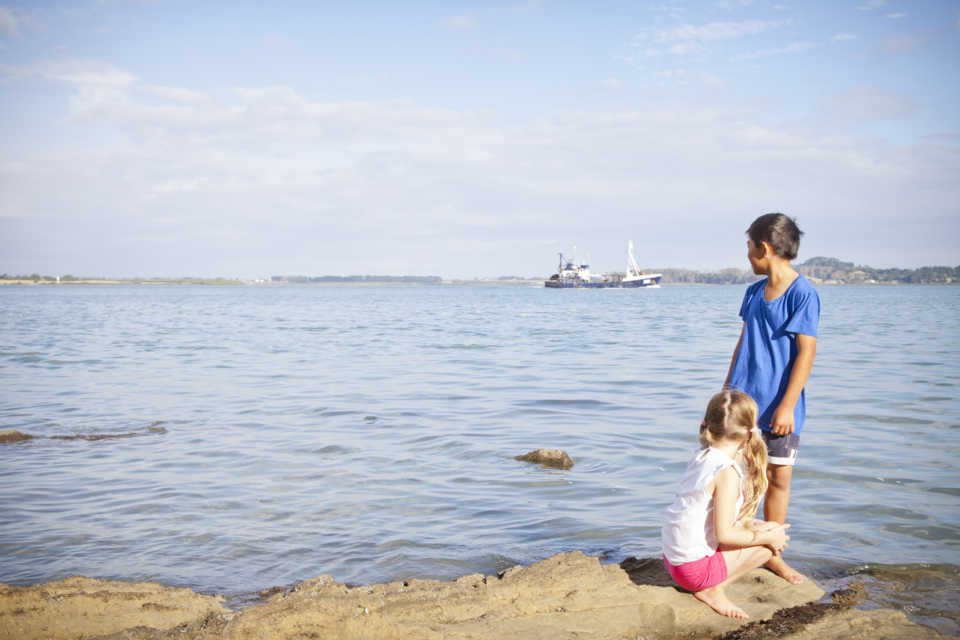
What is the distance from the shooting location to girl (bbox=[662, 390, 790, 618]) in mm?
3355

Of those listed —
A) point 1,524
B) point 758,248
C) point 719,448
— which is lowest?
point 1,524

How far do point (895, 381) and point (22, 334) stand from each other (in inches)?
1148

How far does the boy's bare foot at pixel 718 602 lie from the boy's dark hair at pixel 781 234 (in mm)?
1899

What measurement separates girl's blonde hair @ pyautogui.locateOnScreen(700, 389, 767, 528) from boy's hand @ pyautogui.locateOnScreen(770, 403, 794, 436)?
197 millimetres

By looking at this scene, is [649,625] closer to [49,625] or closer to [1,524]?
[49,625]

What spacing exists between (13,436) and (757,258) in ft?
29.7

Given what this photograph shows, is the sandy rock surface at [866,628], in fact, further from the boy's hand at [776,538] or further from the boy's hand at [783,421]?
the boy's hand at [783,421]

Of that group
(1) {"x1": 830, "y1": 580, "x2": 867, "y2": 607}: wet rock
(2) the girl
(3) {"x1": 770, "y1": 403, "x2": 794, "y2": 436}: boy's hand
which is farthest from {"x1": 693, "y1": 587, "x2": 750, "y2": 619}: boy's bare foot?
(3) {"x1": 770, "y1": 403, "x2": 794, "y2": 436}: boy's hand

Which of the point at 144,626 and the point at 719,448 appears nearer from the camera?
the point at 144,626

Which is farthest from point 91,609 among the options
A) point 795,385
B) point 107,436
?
point 107,436

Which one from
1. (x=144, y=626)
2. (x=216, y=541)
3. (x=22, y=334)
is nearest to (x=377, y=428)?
(x=216, y=541)

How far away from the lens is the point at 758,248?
383 cm

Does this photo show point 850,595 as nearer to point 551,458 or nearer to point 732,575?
point 732,575

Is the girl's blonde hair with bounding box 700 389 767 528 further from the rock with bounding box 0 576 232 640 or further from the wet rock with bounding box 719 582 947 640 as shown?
the rock with bounding box 0 576 232 640
